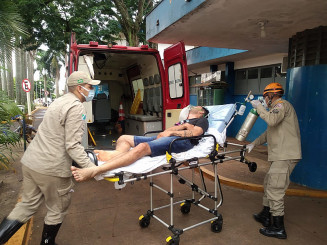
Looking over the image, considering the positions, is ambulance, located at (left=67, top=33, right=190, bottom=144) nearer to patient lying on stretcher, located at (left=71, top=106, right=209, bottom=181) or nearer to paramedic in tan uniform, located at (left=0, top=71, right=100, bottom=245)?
patient lying on stretcher, located at (left=71, top=106, right=209, bottom=181)

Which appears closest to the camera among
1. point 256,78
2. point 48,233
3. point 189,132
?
point 48,233

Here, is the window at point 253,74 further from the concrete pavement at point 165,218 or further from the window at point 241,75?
the concrete pavement at point 165,218

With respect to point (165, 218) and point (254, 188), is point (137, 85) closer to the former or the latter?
point (254, 188)

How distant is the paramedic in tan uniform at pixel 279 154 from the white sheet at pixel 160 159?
677mm

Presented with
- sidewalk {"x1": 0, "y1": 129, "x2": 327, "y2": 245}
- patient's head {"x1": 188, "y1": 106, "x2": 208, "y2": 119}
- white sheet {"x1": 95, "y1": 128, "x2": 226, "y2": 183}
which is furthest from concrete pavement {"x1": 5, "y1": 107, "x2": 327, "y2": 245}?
patient's head {"x1": 188, "y1": 106, "x2": 208, "y2": 119}

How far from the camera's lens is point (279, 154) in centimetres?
309

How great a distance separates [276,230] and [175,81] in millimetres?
3117

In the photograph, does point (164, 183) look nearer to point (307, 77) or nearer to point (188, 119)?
point (188, 119)

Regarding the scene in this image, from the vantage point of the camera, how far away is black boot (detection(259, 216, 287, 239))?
2945 mm

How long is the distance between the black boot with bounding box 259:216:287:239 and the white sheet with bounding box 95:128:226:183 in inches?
45.3

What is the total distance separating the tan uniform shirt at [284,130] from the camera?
302 centimetres

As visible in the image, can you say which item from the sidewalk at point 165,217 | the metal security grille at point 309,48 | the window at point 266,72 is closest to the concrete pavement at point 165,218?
the sidewalk at point 165,217

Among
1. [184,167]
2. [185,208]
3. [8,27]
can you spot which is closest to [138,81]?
[8,27]

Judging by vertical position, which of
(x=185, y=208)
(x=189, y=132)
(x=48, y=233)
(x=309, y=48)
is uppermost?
(x=309, y=48)
